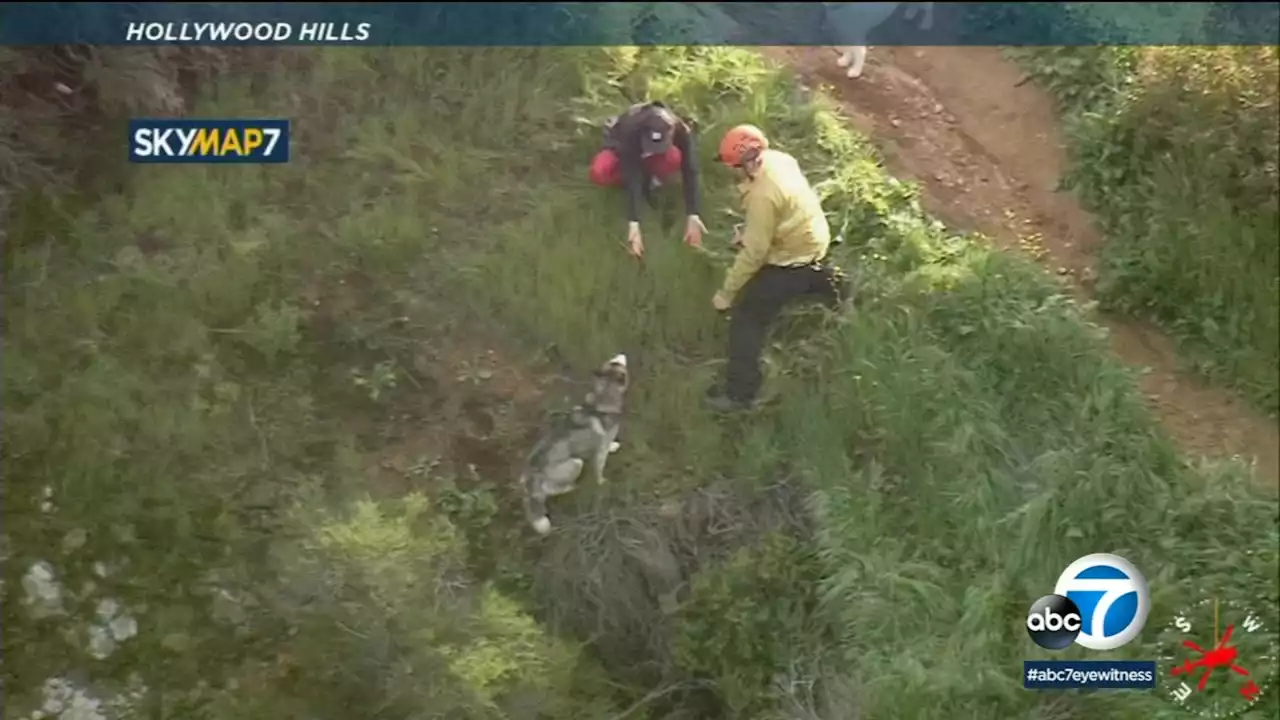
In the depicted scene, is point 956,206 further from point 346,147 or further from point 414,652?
point 414,652

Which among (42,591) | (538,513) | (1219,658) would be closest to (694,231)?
(538,513)

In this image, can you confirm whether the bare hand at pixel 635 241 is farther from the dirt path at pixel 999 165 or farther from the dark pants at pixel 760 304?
the dirt path at pixel 999 165

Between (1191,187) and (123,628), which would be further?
(1191,187)

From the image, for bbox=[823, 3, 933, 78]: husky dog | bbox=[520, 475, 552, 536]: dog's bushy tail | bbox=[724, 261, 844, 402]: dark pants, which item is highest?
bbox=[823, 3, 933, 78]: husky dog

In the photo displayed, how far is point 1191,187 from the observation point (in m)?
2.44

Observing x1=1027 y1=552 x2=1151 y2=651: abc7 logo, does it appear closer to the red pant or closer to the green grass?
the green grass

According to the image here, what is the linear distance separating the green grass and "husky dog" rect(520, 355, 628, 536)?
0.11ft

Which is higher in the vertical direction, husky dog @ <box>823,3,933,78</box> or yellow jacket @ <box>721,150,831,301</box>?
husky dog @ <box>823,3,933,78</box>

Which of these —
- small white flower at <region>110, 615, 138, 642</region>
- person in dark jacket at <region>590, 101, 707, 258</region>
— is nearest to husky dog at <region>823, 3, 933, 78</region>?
person in dark jacket at <region>590, 101, 707, 258</region>

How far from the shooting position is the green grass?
7.30 feet

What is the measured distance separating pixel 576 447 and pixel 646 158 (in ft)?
1.95

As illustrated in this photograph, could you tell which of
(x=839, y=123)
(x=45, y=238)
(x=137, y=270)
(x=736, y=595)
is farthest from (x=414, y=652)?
(x=839, y=123)

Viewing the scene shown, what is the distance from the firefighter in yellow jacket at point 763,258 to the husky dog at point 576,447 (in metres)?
0.20

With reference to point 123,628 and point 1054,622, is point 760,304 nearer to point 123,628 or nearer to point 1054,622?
point 1054,622
